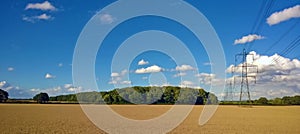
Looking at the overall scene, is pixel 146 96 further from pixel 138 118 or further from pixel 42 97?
pixel 138 118

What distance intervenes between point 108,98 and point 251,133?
107 metres

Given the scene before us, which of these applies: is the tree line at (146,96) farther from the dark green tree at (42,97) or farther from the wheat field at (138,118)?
the wheat field at (138,118)

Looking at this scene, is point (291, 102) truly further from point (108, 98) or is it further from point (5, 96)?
point (5, 96)

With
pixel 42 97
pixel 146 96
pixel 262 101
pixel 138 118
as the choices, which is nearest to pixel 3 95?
pixel 42 97

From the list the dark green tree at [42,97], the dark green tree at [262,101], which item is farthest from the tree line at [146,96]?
the dark green tree at [262,101]

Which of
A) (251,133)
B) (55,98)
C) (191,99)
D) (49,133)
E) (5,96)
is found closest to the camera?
(49,133)

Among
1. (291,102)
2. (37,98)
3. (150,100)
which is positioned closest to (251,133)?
(150,100)

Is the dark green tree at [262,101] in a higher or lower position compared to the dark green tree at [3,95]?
lower

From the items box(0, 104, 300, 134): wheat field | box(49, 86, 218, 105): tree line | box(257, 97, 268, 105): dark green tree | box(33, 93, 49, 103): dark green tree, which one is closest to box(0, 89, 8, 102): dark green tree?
box(33, 93, 49, 103): dark green tree

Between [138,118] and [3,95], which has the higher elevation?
[3,95]

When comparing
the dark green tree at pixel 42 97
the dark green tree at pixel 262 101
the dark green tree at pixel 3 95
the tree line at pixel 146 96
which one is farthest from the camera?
the dark green tree at pixel 262 101

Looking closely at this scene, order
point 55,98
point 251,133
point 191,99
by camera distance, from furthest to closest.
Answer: point 55,98
point 191,99
point 251,133

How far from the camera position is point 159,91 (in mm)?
140750

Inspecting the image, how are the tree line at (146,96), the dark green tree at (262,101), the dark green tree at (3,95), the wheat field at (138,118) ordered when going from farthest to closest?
the dark green tree at (262,101) < the tree line at (146,96) < the dark green tree at (3,95) < the wheat field at (138,118)
